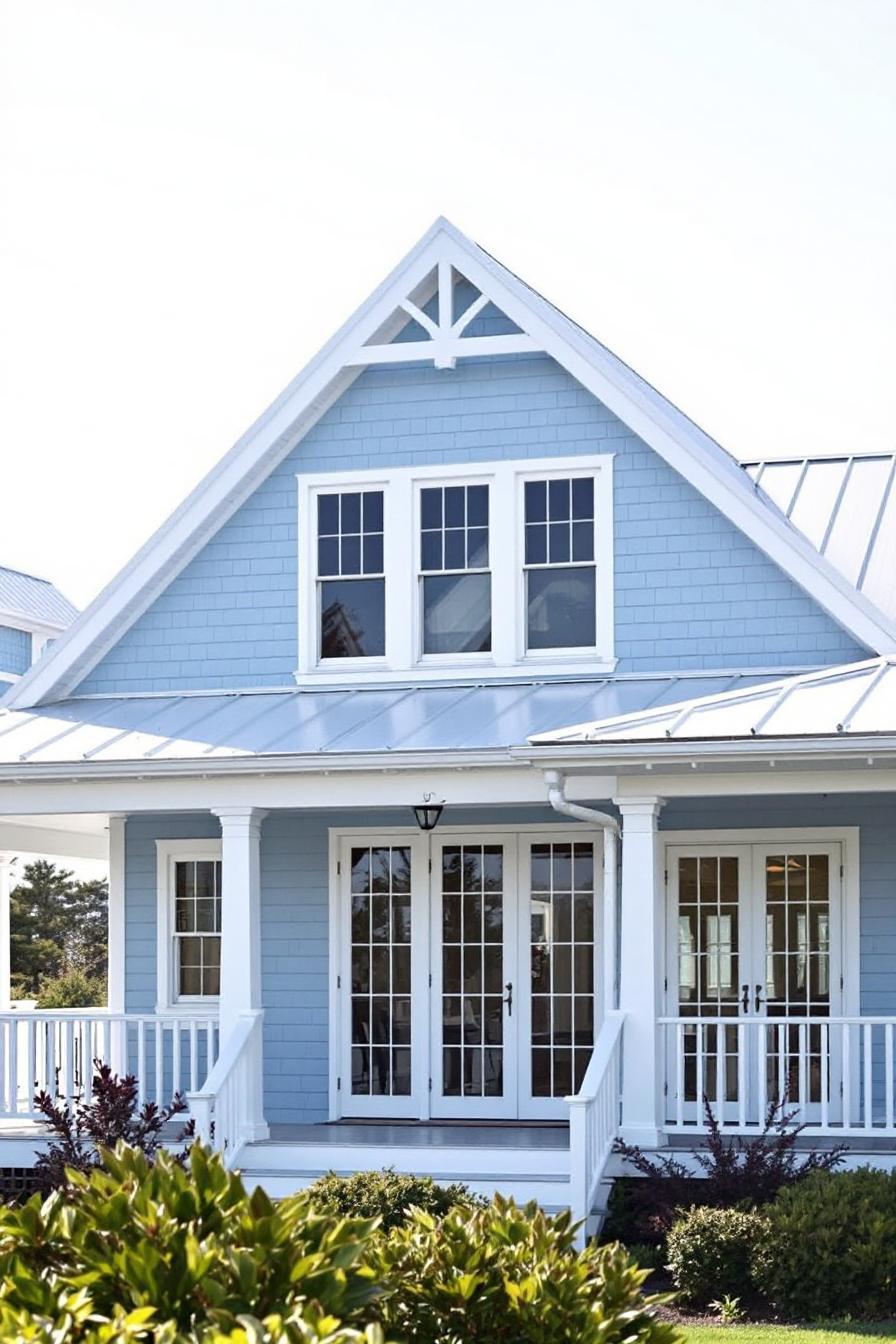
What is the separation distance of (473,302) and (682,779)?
211 inches

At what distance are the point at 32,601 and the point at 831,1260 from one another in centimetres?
2589

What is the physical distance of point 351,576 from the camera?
17234 millimetres

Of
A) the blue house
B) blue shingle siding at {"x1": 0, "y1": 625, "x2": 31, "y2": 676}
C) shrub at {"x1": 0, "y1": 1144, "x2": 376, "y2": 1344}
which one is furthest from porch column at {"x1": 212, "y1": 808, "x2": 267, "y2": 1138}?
blue shingle siding at {"x1": 0, "y1": 625, "x2": 31, "y2": 676}

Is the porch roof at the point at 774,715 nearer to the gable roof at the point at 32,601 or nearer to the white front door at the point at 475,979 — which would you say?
the white front door at the point at 475,979

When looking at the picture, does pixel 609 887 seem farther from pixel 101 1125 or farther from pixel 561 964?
pixel 101 1125

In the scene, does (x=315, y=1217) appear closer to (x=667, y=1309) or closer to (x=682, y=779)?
(x=667, y=1309)

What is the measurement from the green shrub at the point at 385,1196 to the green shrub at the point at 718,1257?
52.4 inches

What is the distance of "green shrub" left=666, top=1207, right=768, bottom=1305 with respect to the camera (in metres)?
11.5

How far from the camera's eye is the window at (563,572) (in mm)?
16703

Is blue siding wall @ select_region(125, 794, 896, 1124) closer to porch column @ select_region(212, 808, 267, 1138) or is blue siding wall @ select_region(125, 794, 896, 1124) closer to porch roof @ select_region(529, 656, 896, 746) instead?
porch roof @ select_region(529, 656, 896, 746)

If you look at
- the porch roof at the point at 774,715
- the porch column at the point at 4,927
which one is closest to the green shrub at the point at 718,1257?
the porch roof at the point at 774,715

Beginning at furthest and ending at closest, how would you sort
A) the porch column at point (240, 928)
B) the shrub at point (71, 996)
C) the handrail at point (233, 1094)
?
the shrub at point (71, 996) → the porch column at point (240, 928) → the handrail at point (233, 1094)

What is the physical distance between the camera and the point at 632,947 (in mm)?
13789

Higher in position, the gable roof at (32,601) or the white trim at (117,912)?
the gable roof at (32,601)
